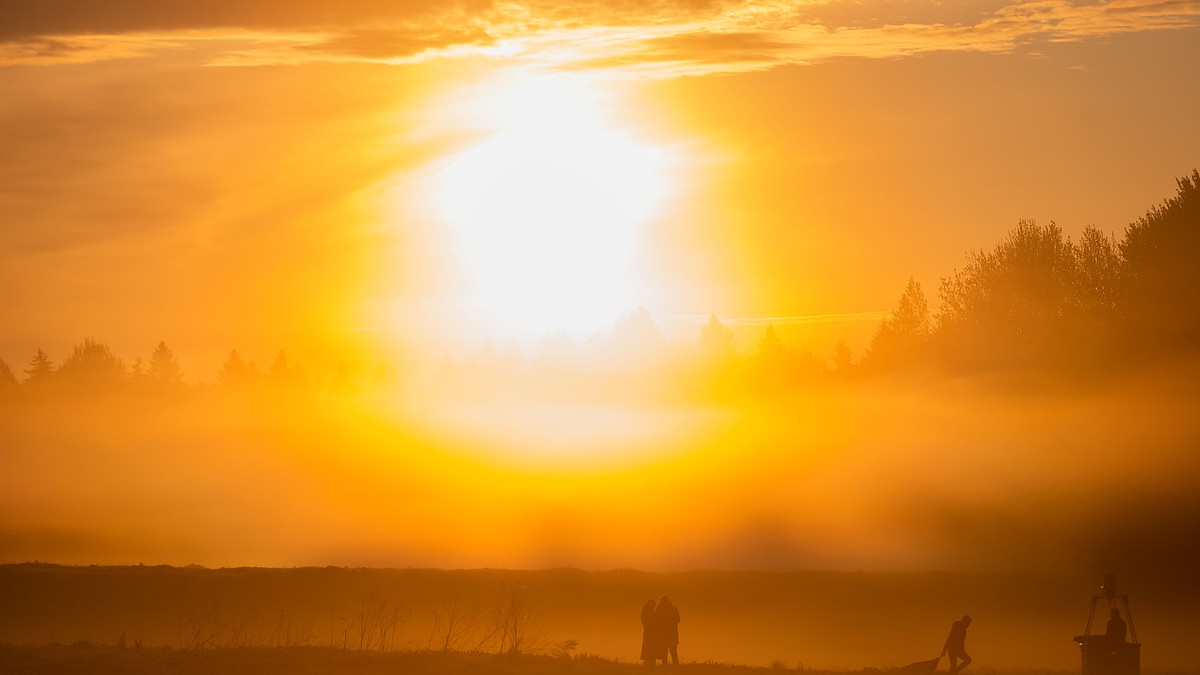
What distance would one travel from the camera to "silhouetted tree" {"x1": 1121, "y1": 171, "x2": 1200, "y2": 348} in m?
74.5

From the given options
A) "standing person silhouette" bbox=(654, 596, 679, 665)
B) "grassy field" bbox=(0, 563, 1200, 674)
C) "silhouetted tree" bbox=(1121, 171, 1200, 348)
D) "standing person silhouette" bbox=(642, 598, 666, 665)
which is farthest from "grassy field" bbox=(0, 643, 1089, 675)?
"silhouetted tree" bbox=(1121, 171, 1200, 348)

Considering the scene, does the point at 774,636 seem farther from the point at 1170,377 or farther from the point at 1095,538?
the point at 1170,377

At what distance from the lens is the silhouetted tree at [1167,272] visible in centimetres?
7450

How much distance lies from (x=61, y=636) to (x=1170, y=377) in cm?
5497

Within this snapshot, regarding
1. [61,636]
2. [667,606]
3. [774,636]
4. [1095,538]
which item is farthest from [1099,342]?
[61,636]

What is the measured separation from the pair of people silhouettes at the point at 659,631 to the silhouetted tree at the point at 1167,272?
46463 millimetres

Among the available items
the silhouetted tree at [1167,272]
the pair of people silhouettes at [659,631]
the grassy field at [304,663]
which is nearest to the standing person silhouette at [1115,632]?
the grassy field at [304,663]

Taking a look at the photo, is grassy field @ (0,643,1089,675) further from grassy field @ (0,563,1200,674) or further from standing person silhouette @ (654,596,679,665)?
grassy field @ (0,563,1200,674)

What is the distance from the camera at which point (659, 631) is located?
37062 mm

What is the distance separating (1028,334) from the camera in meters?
86.5

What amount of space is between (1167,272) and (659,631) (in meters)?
49.9

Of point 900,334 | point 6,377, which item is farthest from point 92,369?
point 900,334

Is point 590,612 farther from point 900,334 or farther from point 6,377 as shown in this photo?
point 6,377

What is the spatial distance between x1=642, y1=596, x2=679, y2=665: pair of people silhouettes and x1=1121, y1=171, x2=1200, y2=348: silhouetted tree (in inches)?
1829
